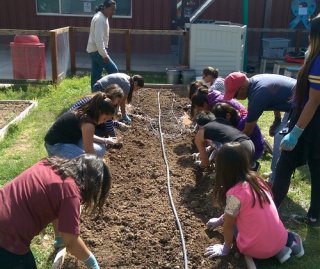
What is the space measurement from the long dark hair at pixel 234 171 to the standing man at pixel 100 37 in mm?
5257

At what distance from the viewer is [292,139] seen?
12.0ft

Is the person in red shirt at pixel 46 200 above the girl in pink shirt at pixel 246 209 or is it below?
above

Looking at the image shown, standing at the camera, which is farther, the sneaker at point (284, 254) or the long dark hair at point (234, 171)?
the sneaker at point (284, 254)

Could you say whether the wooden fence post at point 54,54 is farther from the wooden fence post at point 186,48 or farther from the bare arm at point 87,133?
the bare arm at point 87,133

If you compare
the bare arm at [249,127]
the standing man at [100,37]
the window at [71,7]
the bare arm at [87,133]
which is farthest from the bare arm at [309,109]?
the window at [71,7]

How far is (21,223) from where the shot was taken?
7.61 feet

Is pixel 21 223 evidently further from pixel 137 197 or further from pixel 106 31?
pixel 106 31

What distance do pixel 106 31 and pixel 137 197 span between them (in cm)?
433

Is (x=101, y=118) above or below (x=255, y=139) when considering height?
above

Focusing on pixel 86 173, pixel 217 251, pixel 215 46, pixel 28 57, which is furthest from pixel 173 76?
pixel 86 173

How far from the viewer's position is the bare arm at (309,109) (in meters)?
3.45

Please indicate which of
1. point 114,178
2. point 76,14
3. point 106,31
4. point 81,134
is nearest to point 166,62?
point 76,14

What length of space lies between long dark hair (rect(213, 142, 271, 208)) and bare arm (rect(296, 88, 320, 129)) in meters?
0.71

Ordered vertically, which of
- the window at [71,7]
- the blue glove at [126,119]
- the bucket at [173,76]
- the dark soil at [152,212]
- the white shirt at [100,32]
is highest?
the window at [71,7]
